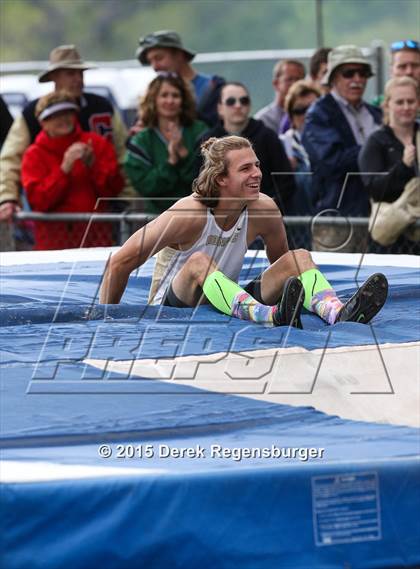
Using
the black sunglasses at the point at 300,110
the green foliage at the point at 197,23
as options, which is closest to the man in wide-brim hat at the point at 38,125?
the black sunglasses at the point at 300,110

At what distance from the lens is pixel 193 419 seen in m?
3.71

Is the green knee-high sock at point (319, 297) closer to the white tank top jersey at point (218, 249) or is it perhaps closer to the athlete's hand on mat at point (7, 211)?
the white tank top jersey at point (218, 249)

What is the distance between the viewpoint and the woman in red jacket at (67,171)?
7.37 metres

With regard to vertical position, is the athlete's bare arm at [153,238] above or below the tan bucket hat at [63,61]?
below

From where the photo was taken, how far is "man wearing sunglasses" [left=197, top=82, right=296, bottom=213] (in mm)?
7156

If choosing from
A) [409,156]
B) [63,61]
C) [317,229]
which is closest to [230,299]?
[409,156]

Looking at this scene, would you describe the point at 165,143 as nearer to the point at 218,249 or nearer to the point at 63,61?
the point at 63,61

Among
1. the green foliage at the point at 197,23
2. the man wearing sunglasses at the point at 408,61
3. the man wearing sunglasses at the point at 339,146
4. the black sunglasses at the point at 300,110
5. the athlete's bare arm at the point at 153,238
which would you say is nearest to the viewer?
the athlete's bare arm at the point at 153,238

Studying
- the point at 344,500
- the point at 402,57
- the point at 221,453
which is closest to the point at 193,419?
the point at 221,453

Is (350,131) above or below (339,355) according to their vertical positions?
above

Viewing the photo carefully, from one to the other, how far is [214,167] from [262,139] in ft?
7.22

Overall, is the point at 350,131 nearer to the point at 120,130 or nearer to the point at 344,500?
the point at 120,130

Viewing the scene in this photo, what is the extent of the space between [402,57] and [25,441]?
457 centimetres

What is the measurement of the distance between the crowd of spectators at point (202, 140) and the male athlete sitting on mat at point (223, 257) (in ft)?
5.28
